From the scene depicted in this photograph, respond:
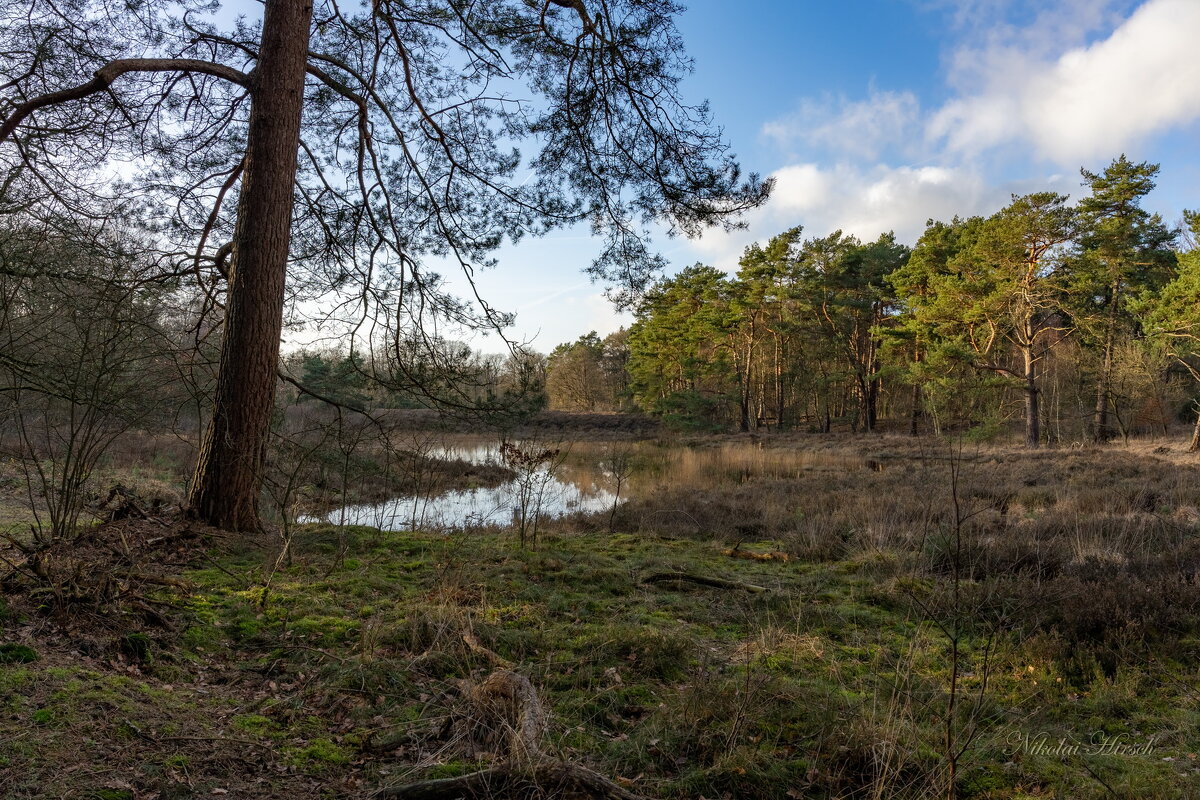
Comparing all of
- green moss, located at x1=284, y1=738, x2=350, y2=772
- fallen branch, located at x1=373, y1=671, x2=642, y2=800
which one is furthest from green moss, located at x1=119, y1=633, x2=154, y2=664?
fallen branch, located at x1=373, y1=671, x2=642, y2=800

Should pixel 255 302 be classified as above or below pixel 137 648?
above

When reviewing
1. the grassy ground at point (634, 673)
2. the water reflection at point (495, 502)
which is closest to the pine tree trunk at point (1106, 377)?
the water reflection at point (495, 502)

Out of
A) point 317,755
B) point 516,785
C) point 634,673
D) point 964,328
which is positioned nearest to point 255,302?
point 317,755

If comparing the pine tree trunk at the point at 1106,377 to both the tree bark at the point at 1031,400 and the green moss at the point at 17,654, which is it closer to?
the tree bark at the point at 1031,400

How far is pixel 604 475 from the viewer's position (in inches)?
794

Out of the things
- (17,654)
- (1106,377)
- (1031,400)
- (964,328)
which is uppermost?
(964,328)

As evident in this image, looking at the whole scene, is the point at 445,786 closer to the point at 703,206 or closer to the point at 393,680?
the point at 393,680

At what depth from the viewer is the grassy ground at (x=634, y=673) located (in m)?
2.21

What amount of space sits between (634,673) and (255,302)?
14.3ft

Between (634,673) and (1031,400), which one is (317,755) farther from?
(1031,400)

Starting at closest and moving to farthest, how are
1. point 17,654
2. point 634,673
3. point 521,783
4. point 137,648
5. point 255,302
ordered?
point 521,783
point 17,654
point 137,648
point 634,673
point 255,302

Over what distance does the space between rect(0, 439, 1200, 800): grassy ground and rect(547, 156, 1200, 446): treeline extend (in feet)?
12.4

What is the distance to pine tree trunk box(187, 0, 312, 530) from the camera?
512cm

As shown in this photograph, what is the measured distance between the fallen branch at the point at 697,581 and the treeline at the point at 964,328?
300 centimetres
